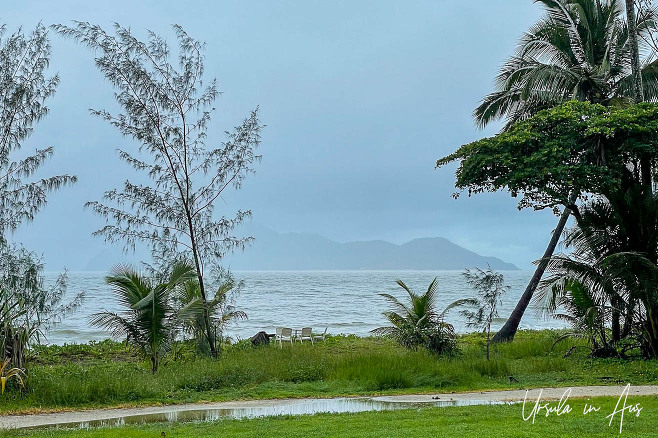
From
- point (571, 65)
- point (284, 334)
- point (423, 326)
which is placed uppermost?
point (571, 65)

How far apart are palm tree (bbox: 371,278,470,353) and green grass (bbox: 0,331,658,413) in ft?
1.97

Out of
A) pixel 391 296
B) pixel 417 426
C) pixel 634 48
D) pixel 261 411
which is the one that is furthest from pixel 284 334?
pixel 417 426

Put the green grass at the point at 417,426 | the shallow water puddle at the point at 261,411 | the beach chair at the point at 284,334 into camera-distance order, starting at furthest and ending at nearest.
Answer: the beach chair at the point at 284,334, the shallow water puddle at the point at 261,411, the green grass at the point at 417,426

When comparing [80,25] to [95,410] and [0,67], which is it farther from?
[95,410]

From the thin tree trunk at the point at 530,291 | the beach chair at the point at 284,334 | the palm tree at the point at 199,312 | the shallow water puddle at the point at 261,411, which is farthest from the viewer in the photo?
the beach chair at the point at 284,334

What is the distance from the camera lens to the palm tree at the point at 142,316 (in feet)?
48.4

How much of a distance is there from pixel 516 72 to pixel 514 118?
8.62ft

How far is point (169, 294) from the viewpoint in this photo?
15461 millimetres

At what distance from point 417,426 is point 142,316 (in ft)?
27.5

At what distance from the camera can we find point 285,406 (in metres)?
11.0

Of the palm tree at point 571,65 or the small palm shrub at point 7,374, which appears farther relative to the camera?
the palm tree at point 571,65

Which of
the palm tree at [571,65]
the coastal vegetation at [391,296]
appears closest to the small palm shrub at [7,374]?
the coastal vegetation at [391,296]
